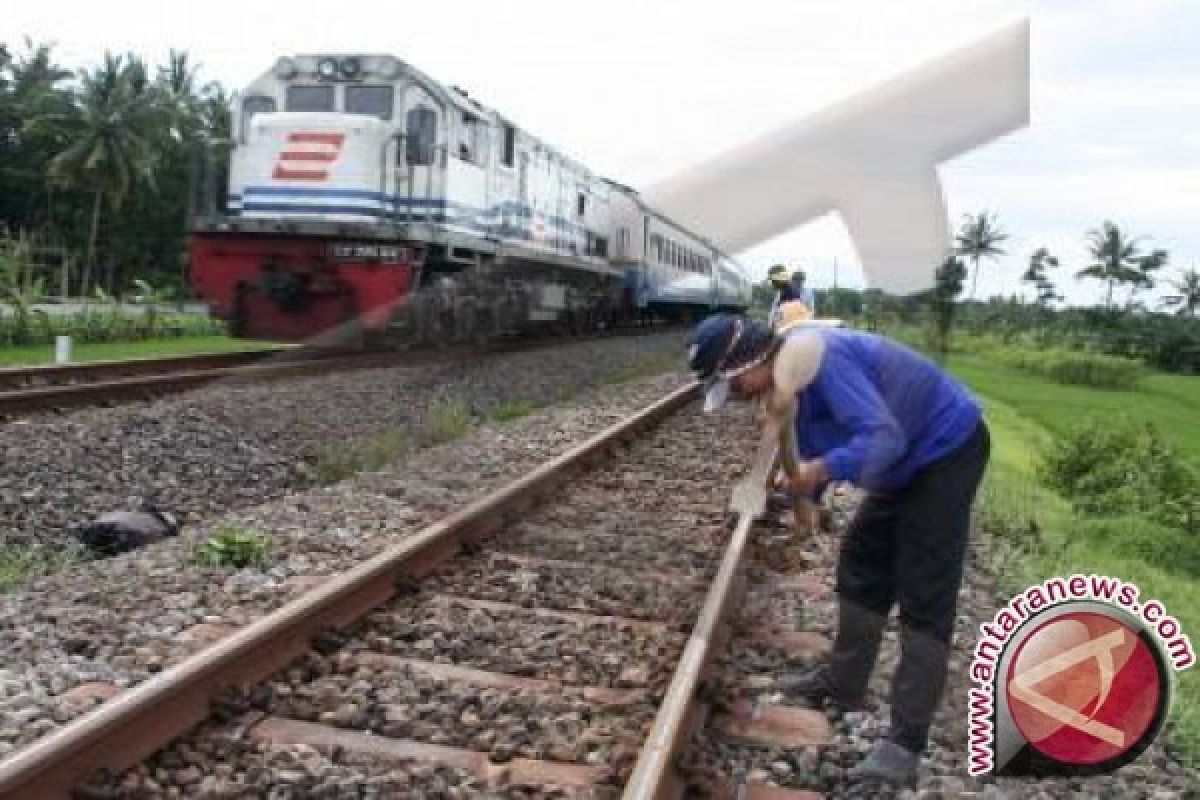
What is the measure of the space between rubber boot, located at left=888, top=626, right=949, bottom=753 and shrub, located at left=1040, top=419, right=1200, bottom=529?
7.74m

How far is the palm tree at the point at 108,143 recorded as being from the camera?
6494cm

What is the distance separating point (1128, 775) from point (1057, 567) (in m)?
3.53

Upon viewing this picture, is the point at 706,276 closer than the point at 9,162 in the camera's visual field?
Yes

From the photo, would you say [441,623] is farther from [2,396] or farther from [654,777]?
[2,396]

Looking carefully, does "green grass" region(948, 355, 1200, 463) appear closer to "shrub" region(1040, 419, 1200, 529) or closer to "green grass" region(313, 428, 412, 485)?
"shrub" region(1040, 419, 1200, 529)

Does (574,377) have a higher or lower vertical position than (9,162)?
lower

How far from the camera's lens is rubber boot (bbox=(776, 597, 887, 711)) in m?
4.48

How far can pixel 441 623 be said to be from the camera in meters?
5.18

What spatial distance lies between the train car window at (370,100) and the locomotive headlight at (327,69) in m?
0.29

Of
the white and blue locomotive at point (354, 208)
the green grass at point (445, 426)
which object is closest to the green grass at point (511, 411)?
the green grass at point (445, 426)

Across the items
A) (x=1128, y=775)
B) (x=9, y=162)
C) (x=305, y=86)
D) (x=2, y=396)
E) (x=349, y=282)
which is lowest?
(x=1128, y=775)

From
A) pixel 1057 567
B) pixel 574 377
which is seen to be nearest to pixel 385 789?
pixel 1057 567

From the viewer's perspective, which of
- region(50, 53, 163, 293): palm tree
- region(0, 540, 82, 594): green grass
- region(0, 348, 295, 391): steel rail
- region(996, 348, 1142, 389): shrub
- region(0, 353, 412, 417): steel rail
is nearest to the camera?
region(0, 540, 82, 594): green grass

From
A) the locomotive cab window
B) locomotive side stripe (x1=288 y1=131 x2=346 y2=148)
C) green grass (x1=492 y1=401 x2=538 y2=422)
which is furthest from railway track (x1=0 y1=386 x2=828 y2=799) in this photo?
the locomotive cab window
